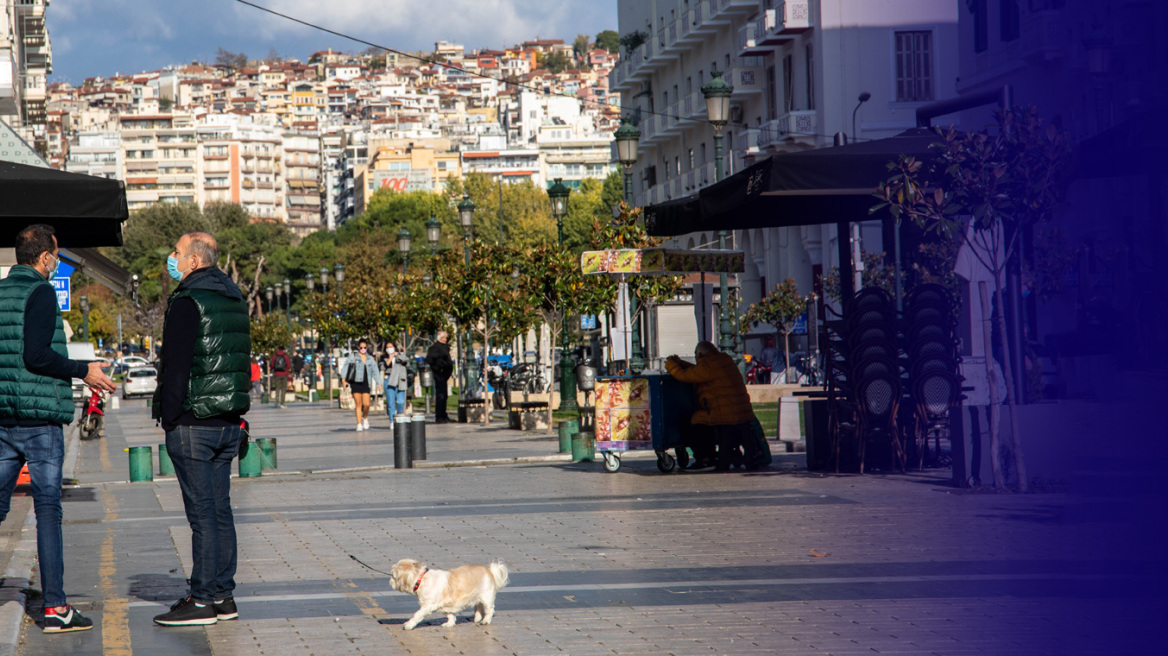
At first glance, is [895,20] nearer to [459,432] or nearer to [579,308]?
[579,308]

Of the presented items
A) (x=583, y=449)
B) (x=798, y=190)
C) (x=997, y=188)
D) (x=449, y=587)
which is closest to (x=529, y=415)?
(x=583, y=449)

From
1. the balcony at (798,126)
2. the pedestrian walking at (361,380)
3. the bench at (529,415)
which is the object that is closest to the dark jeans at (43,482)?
the bench at (529,415)

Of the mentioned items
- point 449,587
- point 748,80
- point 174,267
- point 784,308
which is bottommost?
point 449,587

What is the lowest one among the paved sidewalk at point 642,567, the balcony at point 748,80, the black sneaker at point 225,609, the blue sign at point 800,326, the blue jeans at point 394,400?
the paved sidewalk at point 642,567

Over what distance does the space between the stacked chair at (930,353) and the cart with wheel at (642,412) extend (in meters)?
2.56

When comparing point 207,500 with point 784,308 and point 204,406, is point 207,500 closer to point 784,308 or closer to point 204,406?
point 204,406

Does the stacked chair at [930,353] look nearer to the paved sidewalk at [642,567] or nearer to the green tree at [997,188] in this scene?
the paved sidewalk at [642,567]

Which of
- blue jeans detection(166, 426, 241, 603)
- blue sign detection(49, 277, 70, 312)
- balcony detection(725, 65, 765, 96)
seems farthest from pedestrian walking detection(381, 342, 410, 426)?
balcony detection(725, 65, 765, 96)

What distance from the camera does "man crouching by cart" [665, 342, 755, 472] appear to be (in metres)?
15.4

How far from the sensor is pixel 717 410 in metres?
15.5

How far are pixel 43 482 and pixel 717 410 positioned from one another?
893 cm

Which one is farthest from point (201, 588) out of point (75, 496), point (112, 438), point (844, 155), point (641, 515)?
point (112, 438)

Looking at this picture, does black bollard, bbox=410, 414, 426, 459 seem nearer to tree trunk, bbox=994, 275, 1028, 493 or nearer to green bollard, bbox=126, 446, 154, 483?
green bollard, bbox=126, 446, 154, 483

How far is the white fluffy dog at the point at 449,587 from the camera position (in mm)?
7258
